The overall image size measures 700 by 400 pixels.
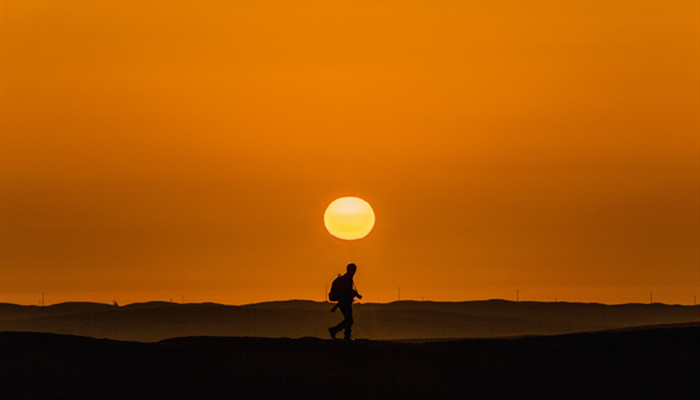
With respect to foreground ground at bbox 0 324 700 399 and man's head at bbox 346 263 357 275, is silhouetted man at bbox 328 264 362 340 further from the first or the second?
foreground ground at bbox 0 324 700 399

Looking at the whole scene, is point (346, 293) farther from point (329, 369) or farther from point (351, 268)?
point (329, 369)

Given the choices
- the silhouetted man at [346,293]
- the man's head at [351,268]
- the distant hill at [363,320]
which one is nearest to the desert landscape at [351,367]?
the silhouetted man at [346,293]

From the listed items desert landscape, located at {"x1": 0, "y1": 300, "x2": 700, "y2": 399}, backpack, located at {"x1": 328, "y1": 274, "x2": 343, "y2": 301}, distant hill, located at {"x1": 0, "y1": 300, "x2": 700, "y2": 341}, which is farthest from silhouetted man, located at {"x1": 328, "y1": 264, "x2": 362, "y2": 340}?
distant hill, located at {"x1": 0, "y1": 300, "x2": 700, "y2": 341}

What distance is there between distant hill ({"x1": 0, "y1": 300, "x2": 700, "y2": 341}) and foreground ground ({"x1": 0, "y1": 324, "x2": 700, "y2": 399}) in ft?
226

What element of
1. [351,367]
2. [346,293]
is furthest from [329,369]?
[346,293]

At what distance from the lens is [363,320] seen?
115 meters

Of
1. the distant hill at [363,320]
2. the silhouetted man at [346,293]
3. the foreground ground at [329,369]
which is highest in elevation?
the distant hill at [363,320]

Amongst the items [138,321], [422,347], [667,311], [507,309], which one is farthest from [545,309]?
[422,347]

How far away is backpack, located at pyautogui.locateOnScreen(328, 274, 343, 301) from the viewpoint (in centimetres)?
3039

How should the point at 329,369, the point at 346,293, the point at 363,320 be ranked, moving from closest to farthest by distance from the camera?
the point at 329,369 < the point at 346,293 < the point at 363,320

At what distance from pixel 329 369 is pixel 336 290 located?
4.36 meters

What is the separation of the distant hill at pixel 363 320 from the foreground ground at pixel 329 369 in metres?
68.8

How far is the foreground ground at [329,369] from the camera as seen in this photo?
2462cm

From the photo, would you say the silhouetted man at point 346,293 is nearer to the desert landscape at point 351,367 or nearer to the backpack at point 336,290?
the backpack at point 336,290
